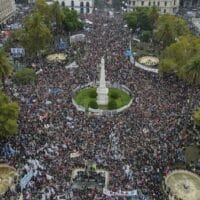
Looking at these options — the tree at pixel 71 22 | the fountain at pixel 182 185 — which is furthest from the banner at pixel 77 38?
the fountain at pixel 182 185

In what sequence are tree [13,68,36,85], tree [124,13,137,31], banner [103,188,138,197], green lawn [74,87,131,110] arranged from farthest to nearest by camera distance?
tree [124,13,137,31], tree [13,68,36,85], green lawn [74,87,131,110], banner [103,188,138,197]

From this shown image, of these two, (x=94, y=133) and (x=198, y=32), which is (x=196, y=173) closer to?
(x=94, y=133)

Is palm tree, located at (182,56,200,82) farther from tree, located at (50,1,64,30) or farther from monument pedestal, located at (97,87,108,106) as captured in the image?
tree, located at (50,1,64,30)

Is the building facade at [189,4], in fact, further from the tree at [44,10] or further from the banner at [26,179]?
the banner at [26,179]

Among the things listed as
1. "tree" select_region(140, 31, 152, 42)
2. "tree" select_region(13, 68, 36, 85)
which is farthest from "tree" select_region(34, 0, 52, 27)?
"tree" select_region(13, 68, 36, 85)

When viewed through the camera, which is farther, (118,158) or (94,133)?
(94,133)

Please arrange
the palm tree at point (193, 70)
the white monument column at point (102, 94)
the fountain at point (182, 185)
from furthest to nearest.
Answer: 1. the white monument column at point (102, 94)
2. the palm tree at point (193, 70)
3. the fountain at point (182, 185)

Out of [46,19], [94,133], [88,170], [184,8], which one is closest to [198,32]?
[46,19]
